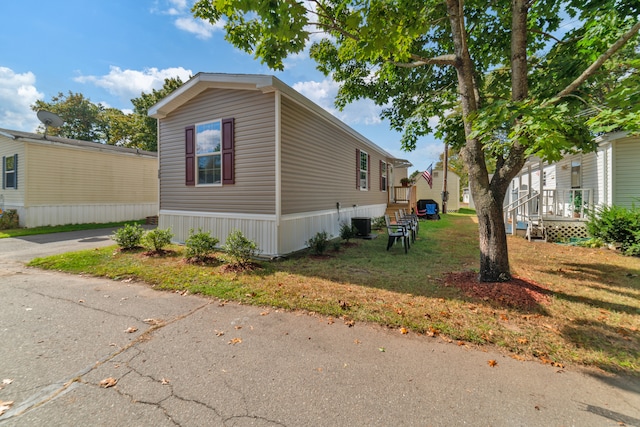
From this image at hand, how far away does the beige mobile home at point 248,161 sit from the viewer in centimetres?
662

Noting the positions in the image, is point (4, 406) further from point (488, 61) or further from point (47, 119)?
point (47, 119)

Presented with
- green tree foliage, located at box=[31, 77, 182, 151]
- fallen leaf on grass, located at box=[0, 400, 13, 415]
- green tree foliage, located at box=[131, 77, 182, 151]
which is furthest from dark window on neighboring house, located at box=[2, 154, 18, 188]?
fallen leaf on grass, located at box=[0, 400, 13, 415]

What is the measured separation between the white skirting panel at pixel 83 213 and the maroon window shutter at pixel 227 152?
35.8 feet

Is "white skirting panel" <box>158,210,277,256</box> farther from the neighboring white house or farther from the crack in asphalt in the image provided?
the neighboring white house

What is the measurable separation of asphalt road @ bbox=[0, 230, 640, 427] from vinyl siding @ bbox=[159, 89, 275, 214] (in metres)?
3.73

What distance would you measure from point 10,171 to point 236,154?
43.6ft

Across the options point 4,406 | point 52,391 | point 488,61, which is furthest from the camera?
point 488,61

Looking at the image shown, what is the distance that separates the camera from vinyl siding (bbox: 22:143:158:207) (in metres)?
11.8

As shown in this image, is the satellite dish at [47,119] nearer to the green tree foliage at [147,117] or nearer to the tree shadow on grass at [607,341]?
the green tree foliage at [147,117]

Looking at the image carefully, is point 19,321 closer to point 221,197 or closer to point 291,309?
point 291,309

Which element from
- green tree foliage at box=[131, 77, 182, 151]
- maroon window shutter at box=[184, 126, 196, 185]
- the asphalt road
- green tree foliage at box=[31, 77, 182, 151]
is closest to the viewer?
the asphalt road

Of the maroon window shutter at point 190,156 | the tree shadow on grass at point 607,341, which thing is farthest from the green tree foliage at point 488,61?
the maroon window shutter at point 190,156

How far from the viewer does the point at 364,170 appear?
13000 millimetres

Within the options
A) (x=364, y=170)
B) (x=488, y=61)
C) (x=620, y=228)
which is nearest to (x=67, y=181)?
(x=364, y=170)
